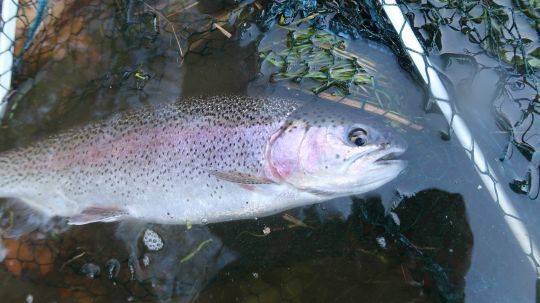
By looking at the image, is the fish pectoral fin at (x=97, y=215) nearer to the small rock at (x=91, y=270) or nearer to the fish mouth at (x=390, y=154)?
the small rock at (x=91, y=270)

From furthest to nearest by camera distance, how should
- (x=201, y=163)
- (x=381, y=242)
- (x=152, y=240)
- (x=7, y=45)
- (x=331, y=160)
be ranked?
(x=7, y=45)
(x=152, y=240)
(x=381, y=242)
(x=201, y=163)
(x=331, y=160)

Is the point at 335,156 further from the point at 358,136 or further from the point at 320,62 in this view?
the point at 320,62

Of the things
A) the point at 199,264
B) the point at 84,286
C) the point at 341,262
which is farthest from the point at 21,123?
the point at 341,262

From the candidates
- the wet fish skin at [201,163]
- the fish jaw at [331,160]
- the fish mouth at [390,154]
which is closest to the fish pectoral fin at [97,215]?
the wet fish skin at [201,163]

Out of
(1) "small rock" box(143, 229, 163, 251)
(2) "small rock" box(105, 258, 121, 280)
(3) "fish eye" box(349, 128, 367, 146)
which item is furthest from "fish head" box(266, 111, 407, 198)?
(2) "small rock" box(105, 258, 121, 280)

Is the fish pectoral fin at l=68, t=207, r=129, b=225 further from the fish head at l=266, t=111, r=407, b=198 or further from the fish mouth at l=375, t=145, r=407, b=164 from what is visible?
the fish mouth at l=375, t=145, r=407, b=164

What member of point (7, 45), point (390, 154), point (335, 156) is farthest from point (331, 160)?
point (7, 45)
